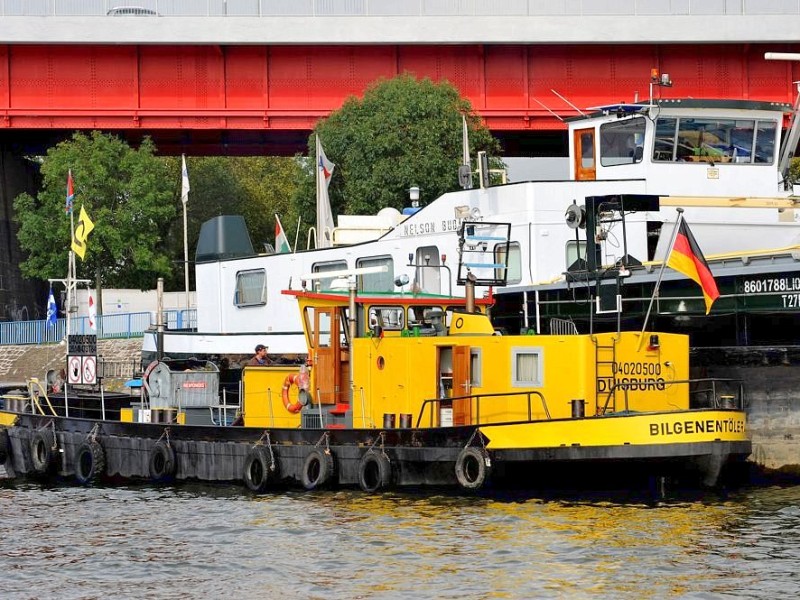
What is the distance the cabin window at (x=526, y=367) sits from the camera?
80.5 ft

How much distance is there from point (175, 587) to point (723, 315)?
1311cm

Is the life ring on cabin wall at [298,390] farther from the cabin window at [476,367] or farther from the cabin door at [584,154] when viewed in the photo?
the cabin door at [584,154]

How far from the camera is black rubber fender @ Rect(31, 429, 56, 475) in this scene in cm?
3158

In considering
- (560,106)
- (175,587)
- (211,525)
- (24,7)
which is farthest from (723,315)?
(24,7)

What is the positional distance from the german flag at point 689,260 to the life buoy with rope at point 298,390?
22.1 ft

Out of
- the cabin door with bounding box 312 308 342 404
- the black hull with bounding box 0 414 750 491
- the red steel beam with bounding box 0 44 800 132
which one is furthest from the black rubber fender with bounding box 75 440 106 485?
the red steel beam with bounding box 0 44 800 132

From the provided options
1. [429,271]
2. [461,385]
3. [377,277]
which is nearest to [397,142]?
[377,277]

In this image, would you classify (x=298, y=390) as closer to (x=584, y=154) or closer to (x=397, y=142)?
(x=584, y=154)

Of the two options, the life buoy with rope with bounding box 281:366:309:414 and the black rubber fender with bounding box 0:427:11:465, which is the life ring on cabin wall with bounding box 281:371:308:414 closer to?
the life buoy with rope with bounding box 281:366:309:414

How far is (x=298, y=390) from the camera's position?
90.8 ft

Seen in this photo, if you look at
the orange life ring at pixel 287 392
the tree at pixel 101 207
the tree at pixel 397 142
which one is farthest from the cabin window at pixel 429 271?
the tree at pixel 101 207

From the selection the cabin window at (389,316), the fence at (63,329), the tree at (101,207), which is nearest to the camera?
the cabin window at (389,316)

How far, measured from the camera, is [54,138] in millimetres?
66250

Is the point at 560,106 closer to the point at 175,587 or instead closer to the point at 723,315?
the point at 723,315
